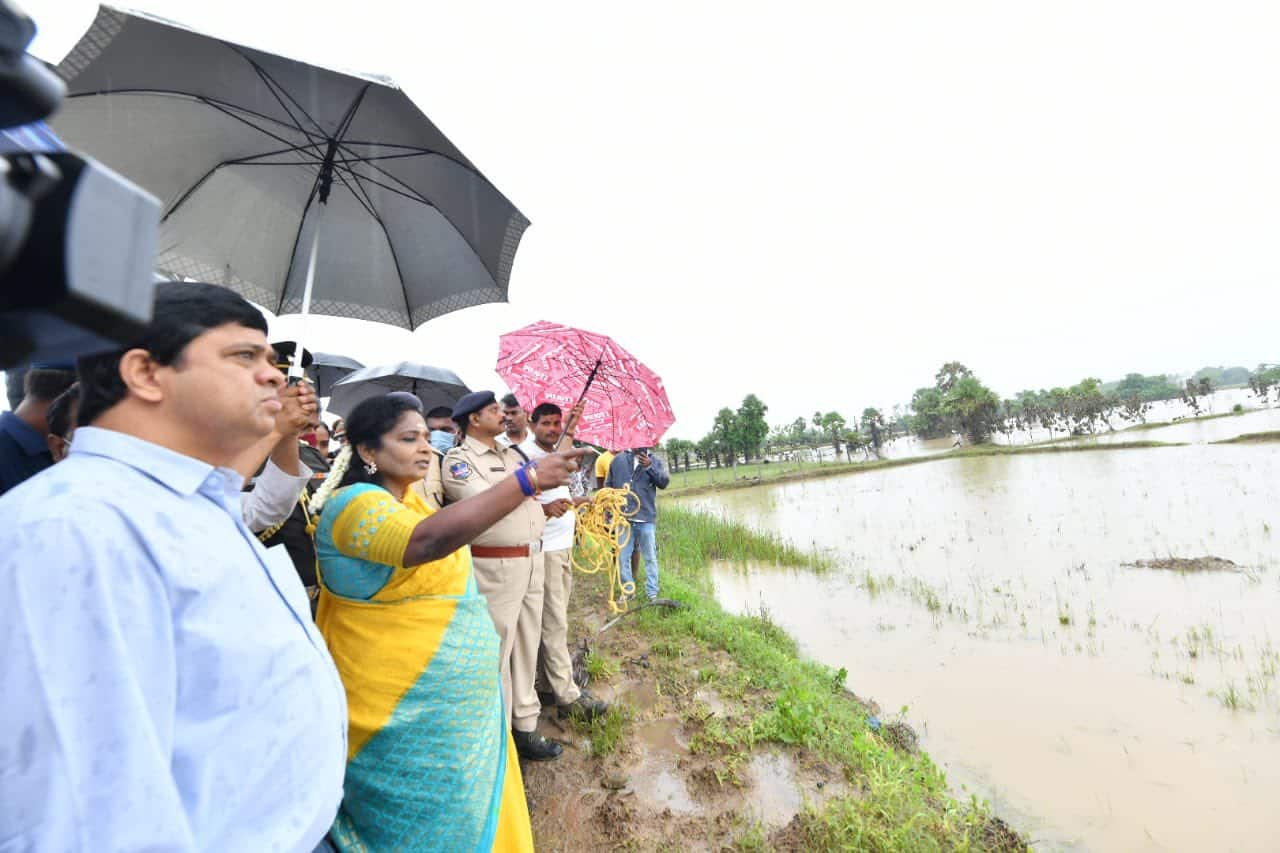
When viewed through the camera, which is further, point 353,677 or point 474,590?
point 474,590

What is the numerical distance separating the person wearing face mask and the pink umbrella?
21.9 inches

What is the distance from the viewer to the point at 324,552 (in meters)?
1.77

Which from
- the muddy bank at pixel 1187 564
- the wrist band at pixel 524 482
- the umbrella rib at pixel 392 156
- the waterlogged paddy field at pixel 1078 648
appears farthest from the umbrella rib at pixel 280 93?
the muddy bank at pixel 1187 564

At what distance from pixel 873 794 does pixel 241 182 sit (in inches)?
175

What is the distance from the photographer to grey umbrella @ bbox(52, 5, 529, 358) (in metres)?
2.17

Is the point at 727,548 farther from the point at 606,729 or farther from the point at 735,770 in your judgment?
the point at 735,770

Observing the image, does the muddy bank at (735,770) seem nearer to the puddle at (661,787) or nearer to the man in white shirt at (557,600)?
the puddle at (661,787)

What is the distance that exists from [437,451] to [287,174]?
5.57ft

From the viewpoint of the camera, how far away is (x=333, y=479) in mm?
2066

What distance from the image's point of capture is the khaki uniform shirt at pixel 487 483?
2.84m

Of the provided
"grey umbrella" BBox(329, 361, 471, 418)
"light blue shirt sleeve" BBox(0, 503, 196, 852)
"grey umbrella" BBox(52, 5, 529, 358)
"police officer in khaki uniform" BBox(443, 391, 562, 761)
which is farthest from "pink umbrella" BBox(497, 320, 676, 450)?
"light blue shirt sleeve" BBox(0, 503, 196, 852)

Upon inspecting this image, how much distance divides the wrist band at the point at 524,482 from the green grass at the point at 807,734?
2138mm

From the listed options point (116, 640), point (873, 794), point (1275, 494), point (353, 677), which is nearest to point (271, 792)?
point (116, 640)

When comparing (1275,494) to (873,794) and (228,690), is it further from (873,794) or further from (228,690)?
(228,690)
